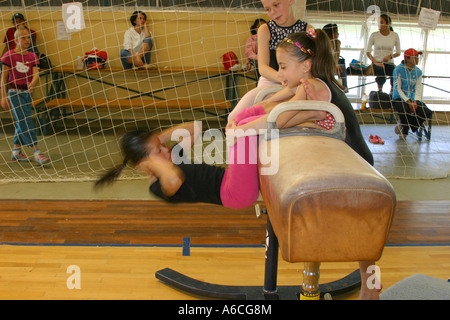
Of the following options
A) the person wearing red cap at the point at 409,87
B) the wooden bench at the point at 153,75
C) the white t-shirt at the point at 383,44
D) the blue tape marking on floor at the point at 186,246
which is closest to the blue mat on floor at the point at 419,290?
the blue tape marking on floor at the point at 186,246

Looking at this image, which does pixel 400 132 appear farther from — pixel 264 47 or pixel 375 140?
pixel 264 47

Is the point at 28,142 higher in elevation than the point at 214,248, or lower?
higher

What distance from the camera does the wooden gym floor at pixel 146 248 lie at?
92.1 inches

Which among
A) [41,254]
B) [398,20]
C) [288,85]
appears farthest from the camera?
[398,20]

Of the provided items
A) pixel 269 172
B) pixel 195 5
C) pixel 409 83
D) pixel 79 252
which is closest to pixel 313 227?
pixel 269 172

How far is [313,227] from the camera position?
1.16m

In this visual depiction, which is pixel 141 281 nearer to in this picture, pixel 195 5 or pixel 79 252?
pixel 79 252

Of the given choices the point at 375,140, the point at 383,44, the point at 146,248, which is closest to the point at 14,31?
the point at 146,248

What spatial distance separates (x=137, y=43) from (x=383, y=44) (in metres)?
3.28

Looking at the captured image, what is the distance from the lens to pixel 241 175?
169cm

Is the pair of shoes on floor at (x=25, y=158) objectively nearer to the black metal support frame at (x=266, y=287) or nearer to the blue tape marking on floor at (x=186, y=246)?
the blue tape marking on floor at (x=186, y=246)

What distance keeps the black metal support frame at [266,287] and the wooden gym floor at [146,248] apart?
5 centimetres

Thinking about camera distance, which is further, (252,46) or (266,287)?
(252,46)
